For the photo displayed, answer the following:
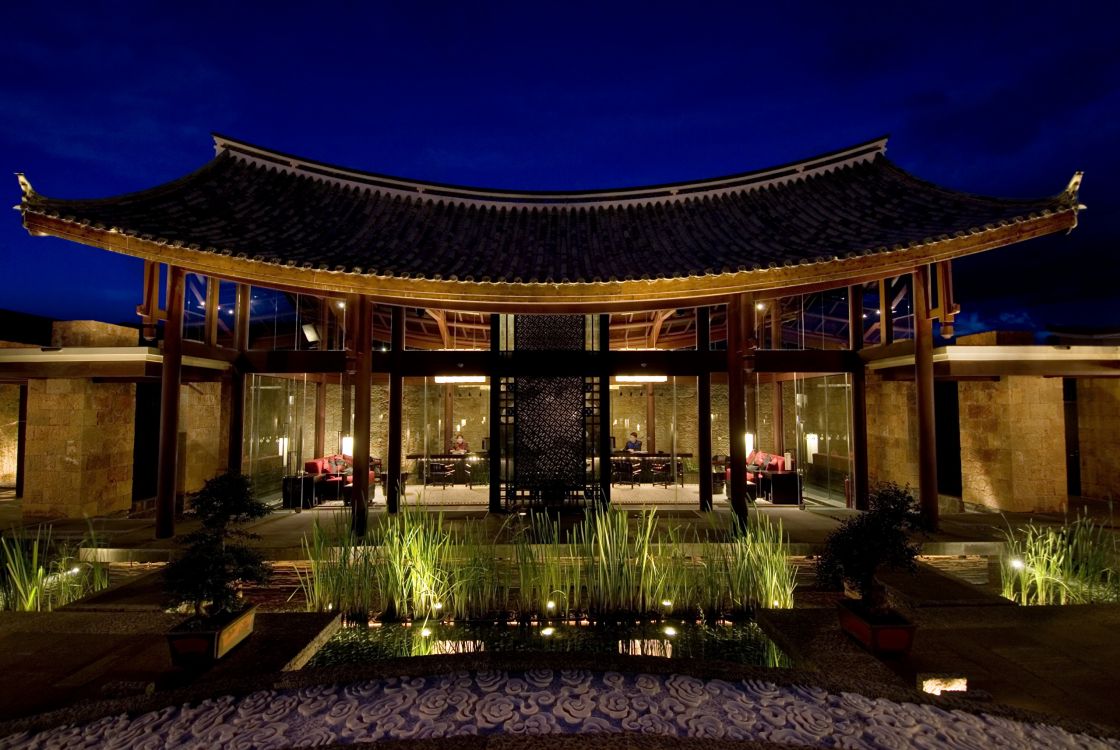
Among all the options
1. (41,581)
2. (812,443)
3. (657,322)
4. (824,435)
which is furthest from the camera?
(657,322)

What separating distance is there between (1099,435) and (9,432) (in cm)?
2072

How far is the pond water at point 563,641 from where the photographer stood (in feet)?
11.4

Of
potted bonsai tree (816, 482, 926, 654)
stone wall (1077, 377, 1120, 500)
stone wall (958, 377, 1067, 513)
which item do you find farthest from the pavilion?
potted bonsai tree (816, 482, 926, 654)

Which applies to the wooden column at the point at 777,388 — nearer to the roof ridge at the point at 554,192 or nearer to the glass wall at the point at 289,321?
the roof ridge at the point at 554,192

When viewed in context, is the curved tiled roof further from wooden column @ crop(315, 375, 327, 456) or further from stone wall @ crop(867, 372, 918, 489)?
wooden column @ crop(315, 375, 327, 456)

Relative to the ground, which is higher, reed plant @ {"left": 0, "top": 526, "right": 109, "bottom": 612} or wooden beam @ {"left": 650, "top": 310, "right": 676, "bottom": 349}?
wooden beam @ {"left": 650, "top": 310, "right": 676, "bottom": 349}

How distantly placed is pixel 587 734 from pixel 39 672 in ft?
10.5

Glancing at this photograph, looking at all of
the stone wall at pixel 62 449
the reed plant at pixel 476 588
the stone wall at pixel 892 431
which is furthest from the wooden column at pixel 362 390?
the stone wall at pixel 892 431

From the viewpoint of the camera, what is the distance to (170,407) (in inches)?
247

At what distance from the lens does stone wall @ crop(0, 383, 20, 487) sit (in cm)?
1066

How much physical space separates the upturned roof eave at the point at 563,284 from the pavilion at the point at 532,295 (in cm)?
3

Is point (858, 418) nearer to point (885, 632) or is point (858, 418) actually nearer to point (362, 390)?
point (885, 632)

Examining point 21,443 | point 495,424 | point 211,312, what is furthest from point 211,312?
point 21,443

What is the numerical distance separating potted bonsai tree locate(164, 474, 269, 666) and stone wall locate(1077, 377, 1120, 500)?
1248 centimetres
